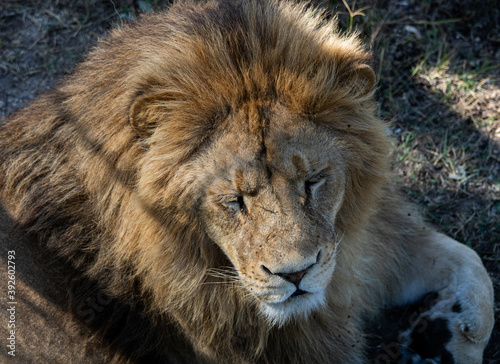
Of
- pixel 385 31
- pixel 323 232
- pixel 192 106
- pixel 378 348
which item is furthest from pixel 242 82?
pixel 385 31

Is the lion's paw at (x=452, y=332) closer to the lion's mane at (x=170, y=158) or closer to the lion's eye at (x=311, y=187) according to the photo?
the lion's mane at (x=170, y=158)

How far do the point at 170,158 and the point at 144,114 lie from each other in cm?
21

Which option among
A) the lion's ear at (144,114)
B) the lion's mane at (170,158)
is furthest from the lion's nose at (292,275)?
the lion's ear at (144,114)

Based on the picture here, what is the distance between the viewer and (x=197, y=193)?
2484mm

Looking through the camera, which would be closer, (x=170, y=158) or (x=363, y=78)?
(x=170, y=158)

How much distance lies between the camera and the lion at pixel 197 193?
2.43m

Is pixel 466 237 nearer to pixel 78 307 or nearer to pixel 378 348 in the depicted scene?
pixel 378 348

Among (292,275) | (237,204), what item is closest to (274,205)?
(237,204)

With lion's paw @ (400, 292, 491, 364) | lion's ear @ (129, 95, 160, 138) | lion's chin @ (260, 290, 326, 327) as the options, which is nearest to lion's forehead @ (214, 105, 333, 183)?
lion's ear @ (129, 95, 160, 138)

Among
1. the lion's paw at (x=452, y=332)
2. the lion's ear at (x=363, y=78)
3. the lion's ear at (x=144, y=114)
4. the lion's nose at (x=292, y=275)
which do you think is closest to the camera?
the lion's nose at (x=292, y=275)

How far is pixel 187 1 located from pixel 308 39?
0.77 m

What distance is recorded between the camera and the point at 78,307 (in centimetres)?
288

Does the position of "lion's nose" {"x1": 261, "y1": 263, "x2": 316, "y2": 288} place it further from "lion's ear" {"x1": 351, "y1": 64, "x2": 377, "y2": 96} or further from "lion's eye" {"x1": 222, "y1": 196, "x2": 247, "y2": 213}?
"lion's ear" {"x1": 351, "y1": 64, "x2": 377, "y2": 96}

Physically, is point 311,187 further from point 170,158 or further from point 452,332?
point 452,332
